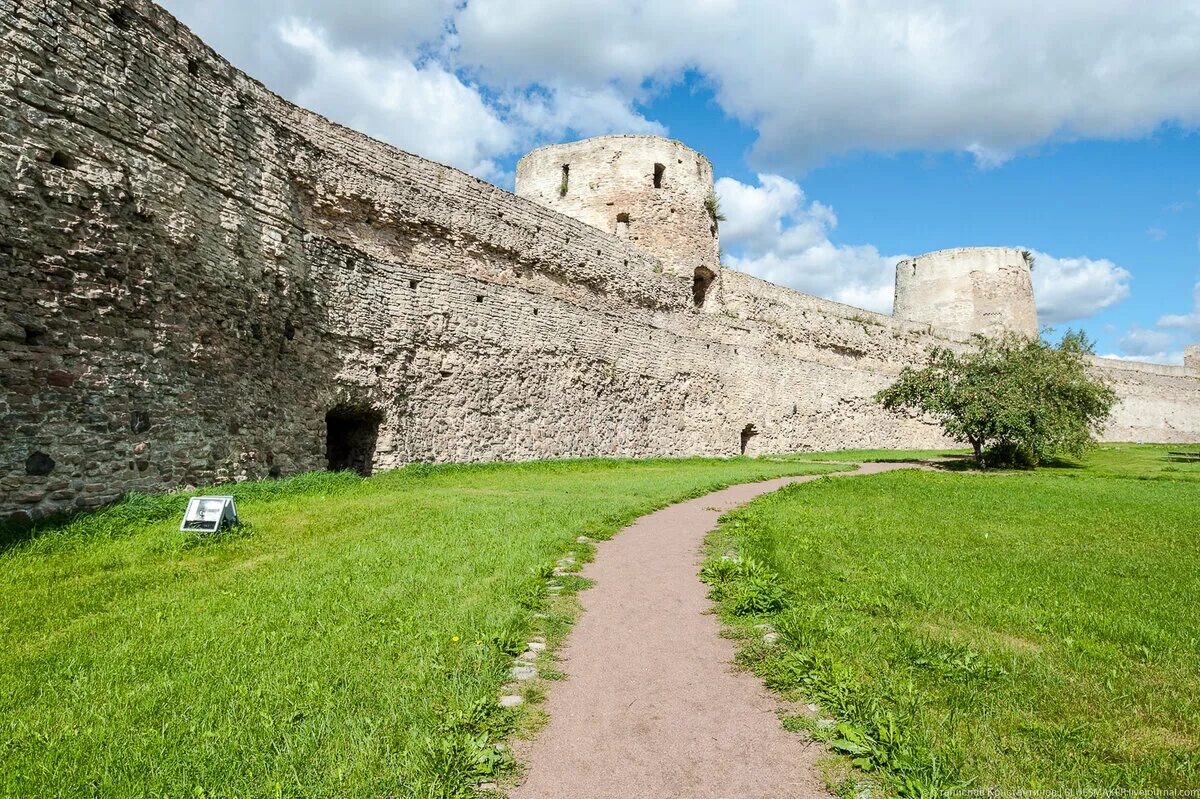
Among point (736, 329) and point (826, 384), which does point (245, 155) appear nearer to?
point (736, 329)

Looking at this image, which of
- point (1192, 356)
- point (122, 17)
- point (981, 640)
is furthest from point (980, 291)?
point (122, 17)

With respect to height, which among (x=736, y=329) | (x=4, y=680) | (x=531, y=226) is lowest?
(x=4, y=680)

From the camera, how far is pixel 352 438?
14.5m

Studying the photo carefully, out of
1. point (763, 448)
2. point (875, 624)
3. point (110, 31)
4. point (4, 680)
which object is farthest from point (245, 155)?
point (763, 448)

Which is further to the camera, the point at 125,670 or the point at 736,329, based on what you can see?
the point at 736,329

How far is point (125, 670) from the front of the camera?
4168 mm

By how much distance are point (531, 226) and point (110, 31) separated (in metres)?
10.7

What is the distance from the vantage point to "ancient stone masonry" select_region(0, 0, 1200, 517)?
7734 millimetres

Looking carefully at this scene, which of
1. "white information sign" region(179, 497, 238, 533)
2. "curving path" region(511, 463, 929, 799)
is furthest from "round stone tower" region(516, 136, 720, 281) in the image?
"curving path" region(511, 463, 929, 799)

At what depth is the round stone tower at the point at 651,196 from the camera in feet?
86.1

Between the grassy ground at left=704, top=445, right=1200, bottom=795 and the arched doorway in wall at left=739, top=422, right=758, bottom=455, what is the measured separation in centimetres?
1503

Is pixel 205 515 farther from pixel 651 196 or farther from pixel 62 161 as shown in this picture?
pixel 651 196

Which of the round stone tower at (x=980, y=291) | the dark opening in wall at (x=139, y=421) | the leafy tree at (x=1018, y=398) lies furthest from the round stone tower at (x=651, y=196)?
the round stone tower at (x=980, y=291)

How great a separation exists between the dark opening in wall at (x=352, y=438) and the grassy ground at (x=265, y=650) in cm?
502
